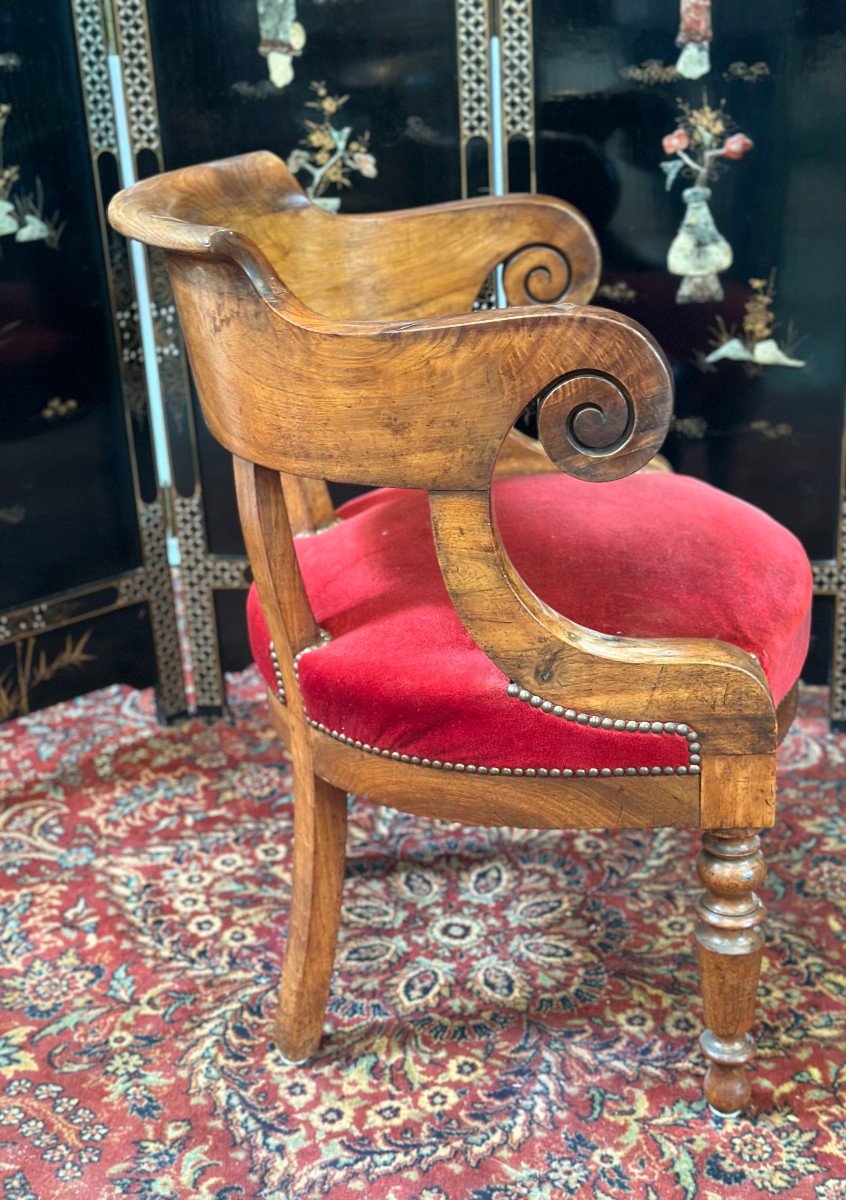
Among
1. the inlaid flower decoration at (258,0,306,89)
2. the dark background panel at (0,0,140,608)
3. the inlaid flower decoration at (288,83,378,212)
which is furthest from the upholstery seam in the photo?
the inlaid flower decoration at (258,0,306,89)

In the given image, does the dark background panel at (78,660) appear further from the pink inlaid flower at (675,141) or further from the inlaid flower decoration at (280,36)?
the pink inlaid flower at (675,141)

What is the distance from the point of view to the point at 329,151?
225 centimetres

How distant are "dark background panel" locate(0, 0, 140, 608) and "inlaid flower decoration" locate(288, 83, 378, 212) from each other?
15.0 inches

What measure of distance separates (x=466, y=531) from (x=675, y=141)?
1.22 m

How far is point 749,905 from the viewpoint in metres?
1.42

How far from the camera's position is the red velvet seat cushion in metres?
1.33

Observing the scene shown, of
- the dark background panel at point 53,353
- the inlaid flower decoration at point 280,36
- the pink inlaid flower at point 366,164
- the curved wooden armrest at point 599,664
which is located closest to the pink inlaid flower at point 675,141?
the pink inlaid flower at point 366,164

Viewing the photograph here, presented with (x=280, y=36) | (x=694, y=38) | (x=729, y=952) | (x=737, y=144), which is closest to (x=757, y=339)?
(x=737, y=144)

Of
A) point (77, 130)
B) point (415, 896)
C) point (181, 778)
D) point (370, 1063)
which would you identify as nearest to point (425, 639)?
point (370, 1063)

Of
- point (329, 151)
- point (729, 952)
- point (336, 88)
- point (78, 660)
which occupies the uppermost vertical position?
point (336, 88)

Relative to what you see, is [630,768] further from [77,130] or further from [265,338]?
[77,130]

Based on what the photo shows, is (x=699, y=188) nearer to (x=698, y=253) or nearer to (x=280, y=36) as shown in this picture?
(x=698, y=253)

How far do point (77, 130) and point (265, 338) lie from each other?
3.95 ft

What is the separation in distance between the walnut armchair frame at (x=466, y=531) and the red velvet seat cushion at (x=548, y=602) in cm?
3
